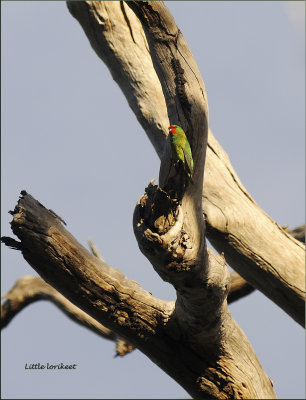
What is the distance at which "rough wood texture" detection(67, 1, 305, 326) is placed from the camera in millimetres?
5477

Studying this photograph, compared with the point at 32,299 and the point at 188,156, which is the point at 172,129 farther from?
the point at 32,299

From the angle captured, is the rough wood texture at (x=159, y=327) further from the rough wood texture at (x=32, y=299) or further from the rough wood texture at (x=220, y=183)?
the rough wood texture at (x=32, y=299)

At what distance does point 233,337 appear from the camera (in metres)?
4.48

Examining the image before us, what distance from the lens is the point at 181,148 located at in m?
3.44

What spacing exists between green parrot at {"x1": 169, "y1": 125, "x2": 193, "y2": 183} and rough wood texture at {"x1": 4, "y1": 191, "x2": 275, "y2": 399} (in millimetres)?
882

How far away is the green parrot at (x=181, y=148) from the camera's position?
135 inches

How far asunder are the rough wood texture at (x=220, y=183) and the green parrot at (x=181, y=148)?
185 cm

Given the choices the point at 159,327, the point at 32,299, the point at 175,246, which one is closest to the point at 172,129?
the point at 175,246

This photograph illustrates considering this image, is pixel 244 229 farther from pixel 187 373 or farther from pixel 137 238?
pixel 137 238

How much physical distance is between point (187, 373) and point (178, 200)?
5.38 feet

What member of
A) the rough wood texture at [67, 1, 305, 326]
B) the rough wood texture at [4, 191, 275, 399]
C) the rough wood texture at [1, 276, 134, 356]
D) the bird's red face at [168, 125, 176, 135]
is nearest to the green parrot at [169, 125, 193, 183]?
the bird's red face at [168, 125, 176, 135]

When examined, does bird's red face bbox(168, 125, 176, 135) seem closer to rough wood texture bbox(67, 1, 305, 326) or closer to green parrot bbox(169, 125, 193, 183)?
green parrot bbox(169, 125, 193, 183)

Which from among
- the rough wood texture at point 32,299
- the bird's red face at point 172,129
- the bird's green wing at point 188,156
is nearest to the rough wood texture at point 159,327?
the bird's green wing at point 188,156

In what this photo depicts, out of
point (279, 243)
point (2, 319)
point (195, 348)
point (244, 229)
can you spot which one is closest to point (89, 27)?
point (244, 229)
